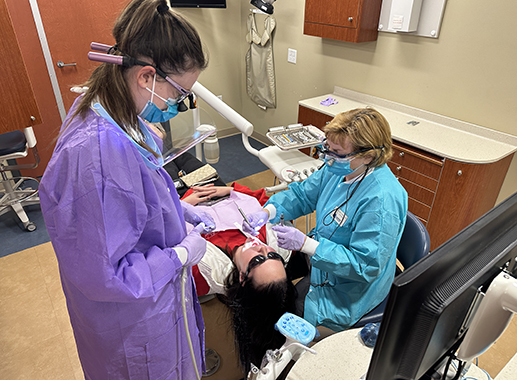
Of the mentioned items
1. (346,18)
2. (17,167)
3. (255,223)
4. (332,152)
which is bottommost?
(17,167)

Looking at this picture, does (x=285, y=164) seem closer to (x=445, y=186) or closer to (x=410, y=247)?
(x=445, y=186)

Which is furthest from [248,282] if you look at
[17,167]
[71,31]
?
[71,31]

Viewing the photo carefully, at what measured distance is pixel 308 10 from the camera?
3.08 meters

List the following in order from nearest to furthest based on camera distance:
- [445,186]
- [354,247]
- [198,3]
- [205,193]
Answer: [354,247] → [205,193] → [445,186] → [198,3]

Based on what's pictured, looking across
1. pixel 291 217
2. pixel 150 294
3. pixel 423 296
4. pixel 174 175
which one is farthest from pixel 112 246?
pixel 174 175

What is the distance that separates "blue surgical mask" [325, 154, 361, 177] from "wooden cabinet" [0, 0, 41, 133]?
2.36m

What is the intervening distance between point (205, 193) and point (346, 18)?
71.9 inches

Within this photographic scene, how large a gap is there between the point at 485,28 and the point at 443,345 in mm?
2374

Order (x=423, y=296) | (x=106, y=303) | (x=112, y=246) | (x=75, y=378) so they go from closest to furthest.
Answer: (x=423, y=296)
(x=112, y=246)
(x=106, y=303)
(x=75, y=378)

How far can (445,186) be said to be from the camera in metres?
2.33

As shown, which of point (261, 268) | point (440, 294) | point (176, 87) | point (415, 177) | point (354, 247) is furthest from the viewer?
point (415, 177)

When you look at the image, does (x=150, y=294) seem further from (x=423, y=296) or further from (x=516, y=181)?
(x=516, y=181)

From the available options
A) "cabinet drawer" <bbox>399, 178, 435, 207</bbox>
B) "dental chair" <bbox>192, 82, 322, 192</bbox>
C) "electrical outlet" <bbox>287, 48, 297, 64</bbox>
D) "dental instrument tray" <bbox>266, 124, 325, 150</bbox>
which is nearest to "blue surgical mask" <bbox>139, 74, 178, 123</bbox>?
"dental chair" <bbox>192, 82, 322, 192</bbox>

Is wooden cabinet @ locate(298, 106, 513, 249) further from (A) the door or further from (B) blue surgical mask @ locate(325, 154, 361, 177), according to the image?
(A) the door
